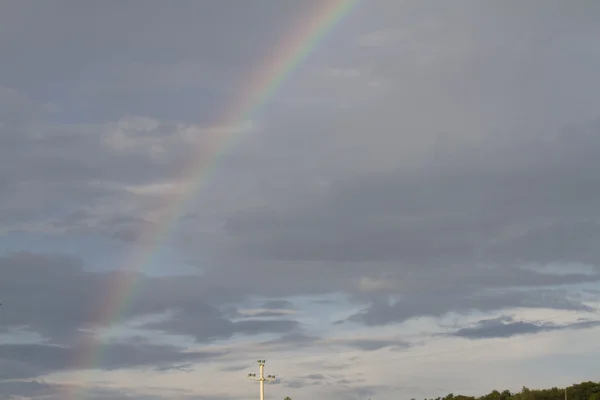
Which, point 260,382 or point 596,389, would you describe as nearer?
point 260,382

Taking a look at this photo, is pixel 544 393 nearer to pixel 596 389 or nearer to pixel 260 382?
pixel 596 389

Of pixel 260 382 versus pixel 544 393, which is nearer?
pixel 260 382

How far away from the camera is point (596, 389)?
182 meters

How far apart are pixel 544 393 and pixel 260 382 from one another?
91.3 metres

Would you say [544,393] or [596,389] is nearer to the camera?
[596,389]

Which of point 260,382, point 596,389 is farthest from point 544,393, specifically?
point 260,382

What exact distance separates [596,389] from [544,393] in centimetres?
1644

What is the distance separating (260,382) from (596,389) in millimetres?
90382

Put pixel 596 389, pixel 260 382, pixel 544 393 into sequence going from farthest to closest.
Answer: pixel 544 393 < pixel 596 389 < pixel 260 382

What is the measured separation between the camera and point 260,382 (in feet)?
461

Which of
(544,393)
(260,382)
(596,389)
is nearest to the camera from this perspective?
(260,382)
